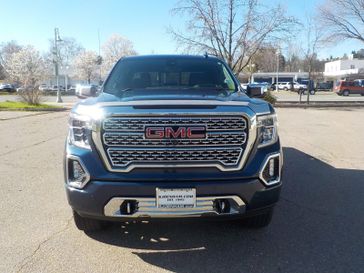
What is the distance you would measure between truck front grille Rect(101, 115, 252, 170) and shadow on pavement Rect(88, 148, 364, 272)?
1.95 ft

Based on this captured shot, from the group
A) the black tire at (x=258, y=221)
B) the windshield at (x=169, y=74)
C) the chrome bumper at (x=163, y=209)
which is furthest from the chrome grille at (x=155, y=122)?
the windshield at (x=169, y=74)

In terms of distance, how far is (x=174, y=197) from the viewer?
3.17 metres

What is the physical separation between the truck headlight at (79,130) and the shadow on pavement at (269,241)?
3.51 feet

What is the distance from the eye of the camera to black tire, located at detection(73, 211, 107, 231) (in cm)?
383

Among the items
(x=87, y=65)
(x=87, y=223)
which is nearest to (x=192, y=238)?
(x=87, y=223)

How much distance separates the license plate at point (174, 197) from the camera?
10.4 feet

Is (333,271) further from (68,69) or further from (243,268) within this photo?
(68,69)

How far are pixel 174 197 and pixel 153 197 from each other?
18 centimetres

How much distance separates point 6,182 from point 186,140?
406cm

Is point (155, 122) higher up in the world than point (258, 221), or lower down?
higher up

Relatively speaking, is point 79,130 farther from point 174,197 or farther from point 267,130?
point 267,130

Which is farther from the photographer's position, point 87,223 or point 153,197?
point 87,223

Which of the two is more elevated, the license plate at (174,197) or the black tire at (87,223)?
the license plate at (174,197)

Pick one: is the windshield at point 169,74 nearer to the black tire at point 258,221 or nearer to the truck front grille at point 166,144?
the truck front grille at point 166,144
